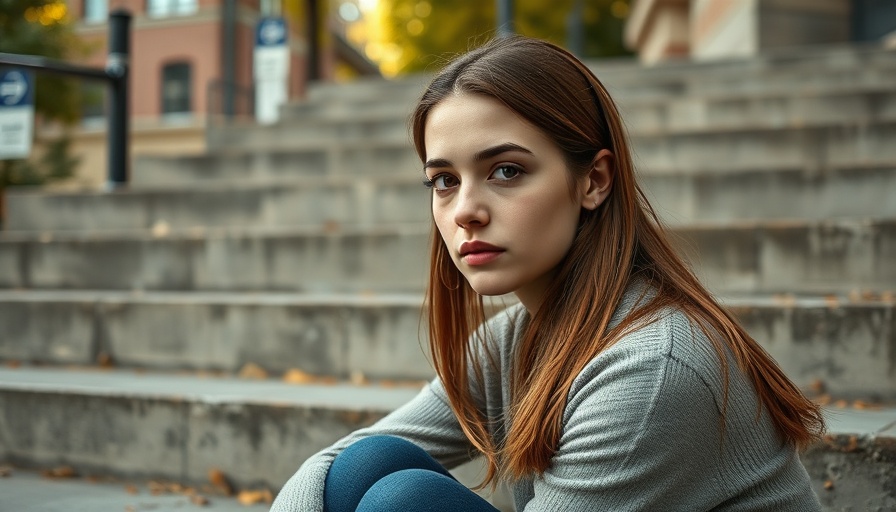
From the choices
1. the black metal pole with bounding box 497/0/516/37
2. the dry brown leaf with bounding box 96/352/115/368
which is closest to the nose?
the dry brown leaf with bounding box 96/352/115/368

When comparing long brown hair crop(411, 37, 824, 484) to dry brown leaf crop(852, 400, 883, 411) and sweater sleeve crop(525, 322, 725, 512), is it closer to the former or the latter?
sweater sleeve crop(525, 322, 725, 512)

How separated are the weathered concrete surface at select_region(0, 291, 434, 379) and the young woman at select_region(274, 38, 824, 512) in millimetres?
1512

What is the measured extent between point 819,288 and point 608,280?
2.09 metres

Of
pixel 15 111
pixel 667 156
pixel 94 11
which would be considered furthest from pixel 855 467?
pixel 94 11

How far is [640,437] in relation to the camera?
1.41 metres

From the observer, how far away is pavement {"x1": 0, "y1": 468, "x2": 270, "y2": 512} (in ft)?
9.07

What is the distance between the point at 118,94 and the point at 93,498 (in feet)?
10.9

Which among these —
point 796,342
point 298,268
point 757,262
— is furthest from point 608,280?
point 298,268

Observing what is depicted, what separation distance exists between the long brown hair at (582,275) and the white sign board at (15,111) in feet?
14.4

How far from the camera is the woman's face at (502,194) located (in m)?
1.64

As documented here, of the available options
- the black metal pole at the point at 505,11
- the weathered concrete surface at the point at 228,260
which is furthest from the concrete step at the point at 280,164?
the weathered concrete surface at the point at 228,260

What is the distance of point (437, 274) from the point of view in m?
2.03

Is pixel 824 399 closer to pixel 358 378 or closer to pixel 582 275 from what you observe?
pixel 582 275

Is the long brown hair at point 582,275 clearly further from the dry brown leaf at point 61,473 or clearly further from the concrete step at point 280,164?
the concrete step at point 280,164
